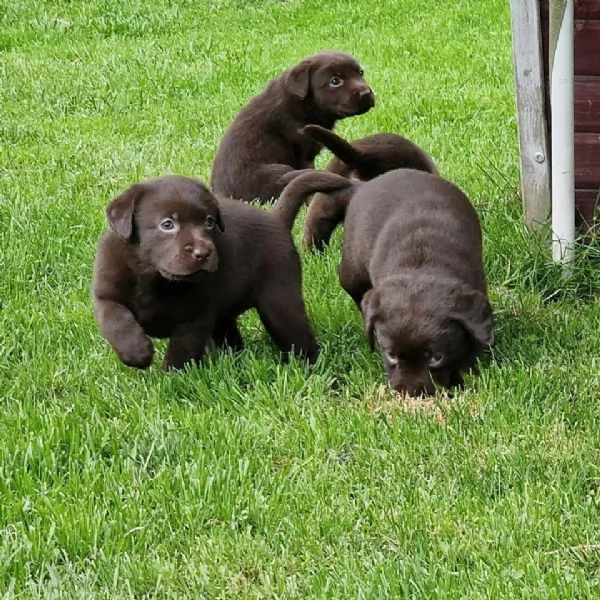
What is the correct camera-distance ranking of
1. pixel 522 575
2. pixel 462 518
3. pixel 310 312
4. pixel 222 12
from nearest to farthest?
pixel 522 575 → pixel 462 518 → pixel 310 312 → pixel 222 12

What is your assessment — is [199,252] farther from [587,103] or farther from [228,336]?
[587,103]

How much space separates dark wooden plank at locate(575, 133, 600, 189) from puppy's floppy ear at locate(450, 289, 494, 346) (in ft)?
4.93

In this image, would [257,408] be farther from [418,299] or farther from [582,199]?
[582,199]

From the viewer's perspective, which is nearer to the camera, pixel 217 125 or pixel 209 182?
pixel 209 182

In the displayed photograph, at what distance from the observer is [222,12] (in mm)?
14289

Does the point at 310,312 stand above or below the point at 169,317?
below

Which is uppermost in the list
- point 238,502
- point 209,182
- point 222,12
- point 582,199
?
point 238,502

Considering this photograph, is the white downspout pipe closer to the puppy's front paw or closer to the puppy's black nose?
the puppy's black nose

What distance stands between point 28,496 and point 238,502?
0.66m

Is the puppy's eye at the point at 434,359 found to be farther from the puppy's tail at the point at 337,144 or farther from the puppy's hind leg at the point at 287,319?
the puppy's tail at the point at 337,144

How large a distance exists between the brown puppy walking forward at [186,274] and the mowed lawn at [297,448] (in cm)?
18

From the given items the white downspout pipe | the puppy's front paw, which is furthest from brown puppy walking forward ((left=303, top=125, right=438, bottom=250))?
the puppy's front paw

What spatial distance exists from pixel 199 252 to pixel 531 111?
6.67 feet

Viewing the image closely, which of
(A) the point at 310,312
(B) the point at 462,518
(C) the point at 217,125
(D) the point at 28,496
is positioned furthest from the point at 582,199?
(C) the point at 217,125
